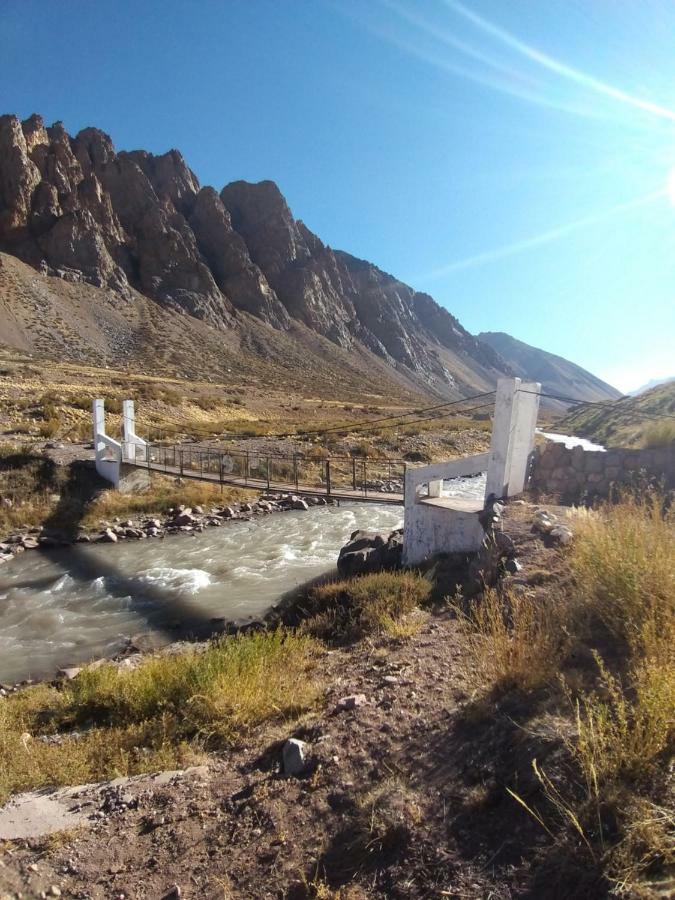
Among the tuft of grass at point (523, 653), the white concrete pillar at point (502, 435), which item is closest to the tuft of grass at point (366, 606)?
the tuft of grass at point (523, 653)

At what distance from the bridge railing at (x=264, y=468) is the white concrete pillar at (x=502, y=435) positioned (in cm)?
390

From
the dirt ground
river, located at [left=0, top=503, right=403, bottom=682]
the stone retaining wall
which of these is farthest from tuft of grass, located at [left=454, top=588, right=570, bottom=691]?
river, located at [left=0, top=503, right=403, bottom=682]

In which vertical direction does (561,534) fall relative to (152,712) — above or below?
above

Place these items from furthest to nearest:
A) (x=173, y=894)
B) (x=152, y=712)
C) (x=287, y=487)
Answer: (x=287, y=487), (x=152, y=712), (x=173, y=894)

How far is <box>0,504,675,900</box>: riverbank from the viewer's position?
205 centimetres

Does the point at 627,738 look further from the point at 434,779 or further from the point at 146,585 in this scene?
the point at 146,585

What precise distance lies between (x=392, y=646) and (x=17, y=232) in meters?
82.2

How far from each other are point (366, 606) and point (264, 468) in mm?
12703

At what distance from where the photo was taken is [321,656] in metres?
5.43

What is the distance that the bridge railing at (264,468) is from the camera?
13.3m

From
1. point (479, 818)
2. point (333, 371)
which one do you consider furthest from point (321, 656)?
point (333, 371)

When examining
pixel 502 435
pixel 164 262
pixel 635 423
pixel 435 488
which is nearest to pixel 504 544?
pixel 502 435

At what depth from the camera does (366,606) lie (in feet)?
20.9

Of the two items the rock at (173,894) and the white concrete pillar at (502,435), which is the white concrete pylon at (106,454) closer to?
the white concrete pillar at (502,435)
